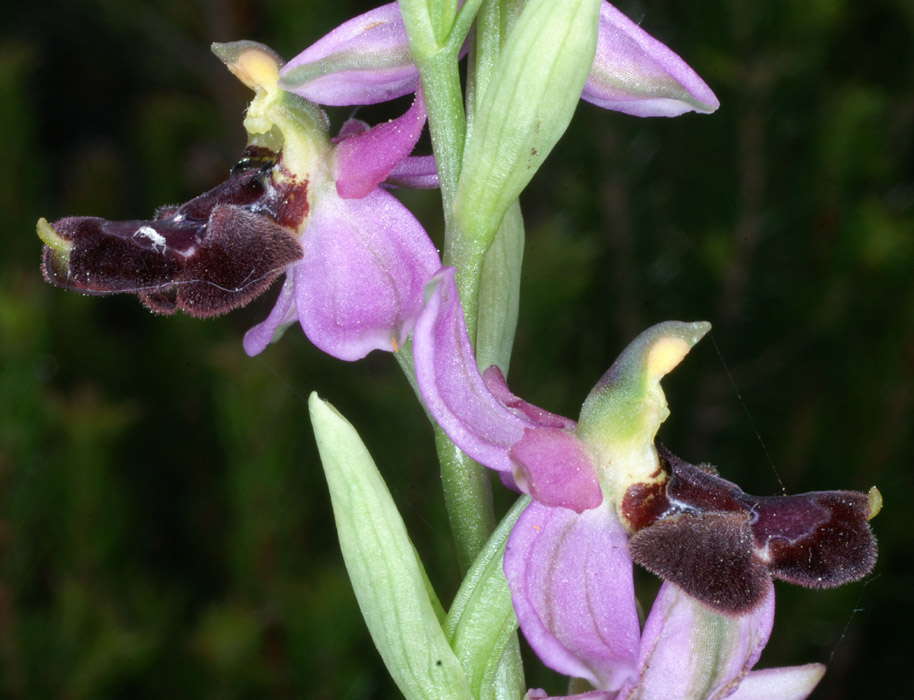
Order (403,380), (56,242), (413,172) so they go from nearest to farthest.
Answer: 1. (56,242)
2. (413,172)
3. (403,380)

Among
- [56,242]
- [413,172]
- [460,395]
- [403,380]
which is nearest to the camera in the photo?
[460,395]

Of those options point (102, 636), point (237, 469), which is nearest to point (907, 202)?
point (237, 469)

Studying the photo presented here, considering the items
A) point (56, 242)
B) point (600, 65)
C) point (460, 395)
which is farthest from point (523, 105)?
point (56, 242)

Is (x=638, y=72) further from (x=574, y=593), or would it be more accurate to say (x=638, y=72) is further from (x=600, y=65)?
(x=574, y=593)

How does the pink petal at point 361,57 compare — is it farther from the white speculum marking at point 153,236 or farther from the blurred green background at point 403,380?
the blurred green background at point 403,380

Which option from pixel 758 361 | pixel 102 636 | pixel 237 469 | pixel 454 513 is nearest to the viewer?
pixel 454 513

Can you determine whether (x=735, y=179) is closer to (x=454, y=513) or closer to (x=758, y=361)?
(x=758, y=361)

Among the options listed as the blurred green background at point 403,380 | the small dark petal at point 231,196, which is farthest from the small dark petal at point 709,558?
the blurred green background at point 403,380
